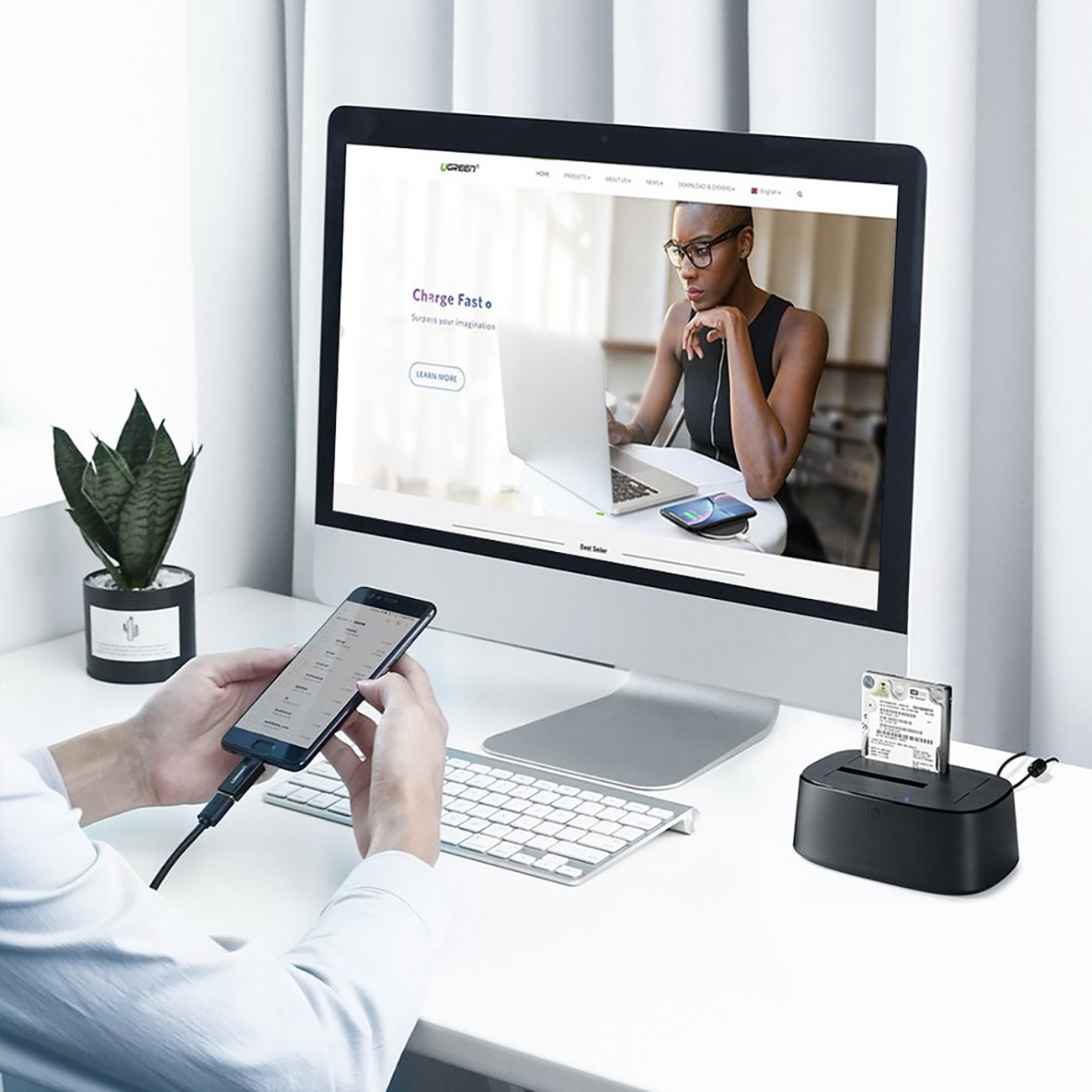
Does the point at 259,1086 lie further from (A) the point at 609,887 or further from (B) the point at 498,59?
(B) the point at 498,59

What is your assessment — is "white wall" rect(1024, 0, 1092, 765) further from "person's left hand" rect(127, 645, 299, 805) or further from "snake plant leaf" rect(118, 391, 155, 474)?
"snake plant leaf" rect(118, 391, 155, 474)

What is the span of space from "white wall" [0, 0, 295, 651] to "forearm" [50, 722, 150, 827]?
0.47 metres

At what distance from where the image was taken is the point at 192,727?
1.01 meters

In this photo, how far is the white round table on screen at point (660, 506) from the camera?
107cm

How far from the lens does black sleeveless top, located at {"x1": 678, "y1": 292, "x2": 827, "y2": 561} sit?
3.42 ft

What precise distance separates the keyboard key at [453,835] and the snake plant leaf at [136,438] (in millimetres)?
568

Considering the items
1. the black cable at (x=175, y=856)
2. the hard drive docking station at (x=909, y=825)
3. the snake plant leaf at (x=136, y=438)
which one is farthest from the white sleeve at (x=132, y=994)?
the snake plant leaf at (x=136, y=438)

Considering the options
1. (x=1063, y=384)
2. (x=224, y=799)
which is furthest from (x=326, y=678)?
(x=1063, y=384)

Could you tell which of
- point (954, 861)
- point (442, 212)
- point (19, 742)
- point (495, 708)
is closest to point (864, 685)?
point (954, 861)

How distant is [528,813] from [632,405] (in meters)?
0.32

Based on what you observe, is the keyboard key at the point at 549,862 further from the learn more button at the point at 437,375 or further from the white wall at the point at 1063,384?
the white wall at the point at 1063,384

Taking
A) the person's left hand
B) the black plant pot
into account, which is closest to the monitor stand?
the person's left hand

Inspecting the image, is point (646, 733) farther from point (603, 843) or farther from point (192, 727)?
point (192, 727)

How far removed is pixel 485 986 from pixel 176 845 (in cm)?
29
